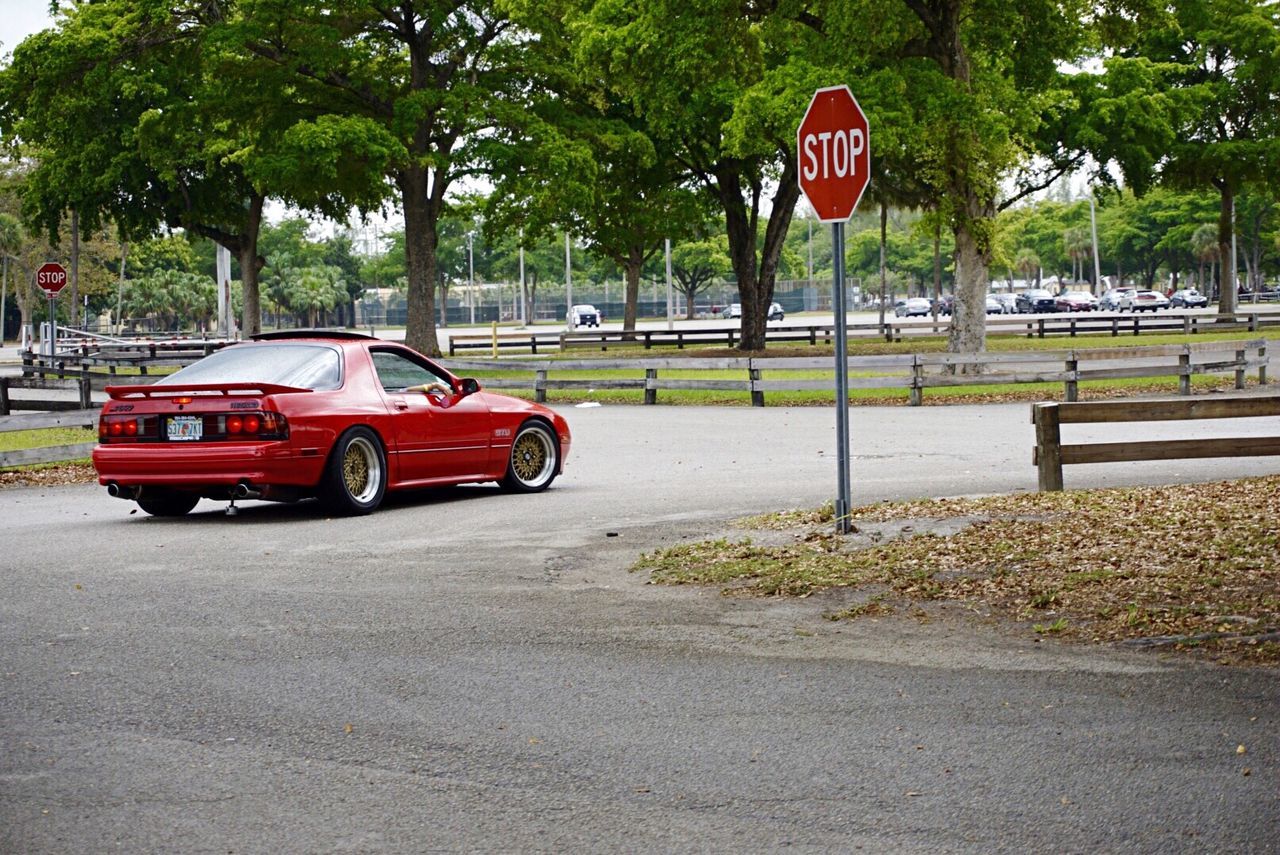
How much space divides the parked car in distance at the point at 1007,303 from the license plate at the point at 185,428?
96853 mm

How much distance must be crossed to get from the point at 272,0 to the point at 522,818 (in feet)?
120

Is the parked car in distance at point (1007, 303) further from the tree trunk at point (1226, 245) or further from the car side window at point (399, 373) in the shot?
the car side window at point (399, 373)

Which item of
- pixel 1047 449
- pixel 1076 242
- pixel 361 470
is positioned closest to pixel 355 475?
pixel 361 470

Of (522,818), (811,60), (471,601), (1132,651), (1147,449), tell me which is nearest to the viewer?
(522,818)

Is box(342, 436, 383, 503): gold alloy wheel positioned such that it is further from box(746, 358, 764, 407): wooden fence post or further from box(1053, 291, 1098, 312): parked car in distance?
box(1053, 291, 1098, 312): parked car in distance

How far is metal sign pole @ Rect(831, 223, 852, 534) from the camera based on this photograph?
10336 millimetres

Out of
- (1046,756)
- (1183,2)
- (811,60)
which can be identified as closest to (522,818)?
(1046,756)

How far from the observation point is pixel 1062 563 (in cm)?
939

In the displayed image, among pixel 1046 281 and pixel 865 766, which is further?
pixel 1046 281

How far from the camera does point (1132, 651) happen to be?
7383 millimetres

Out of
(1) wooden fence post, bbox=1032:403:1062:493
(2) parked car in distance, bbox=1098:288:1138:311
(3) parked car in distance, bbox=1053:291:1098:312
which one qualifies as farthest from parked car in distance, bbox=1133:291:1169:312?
(1) wooden fence post, bbox=1032:403:1062:493

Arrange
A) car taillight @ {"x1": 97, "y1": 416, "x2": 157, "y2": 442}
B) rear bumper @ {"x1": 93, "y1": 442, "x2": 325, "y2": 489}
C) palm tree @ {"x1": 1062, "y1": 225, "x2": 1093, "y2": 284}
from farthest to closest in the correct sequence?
palm tree @ {"x1": 1062, "y1": 225, "x2": 1093, "y2": 284} < car taillight @ {"x1": 97, "y1": 416, "x2": 157, "y2": 442} < rear bumper @ {"x1": 93, "y1": 442, "x2": 325, "y2": 489}

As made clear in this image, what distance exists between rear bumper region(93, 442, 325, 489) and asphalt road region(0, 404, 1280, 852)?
54.1 inches

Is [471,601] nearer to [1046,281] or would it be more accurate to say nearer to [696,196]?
[696,196]
